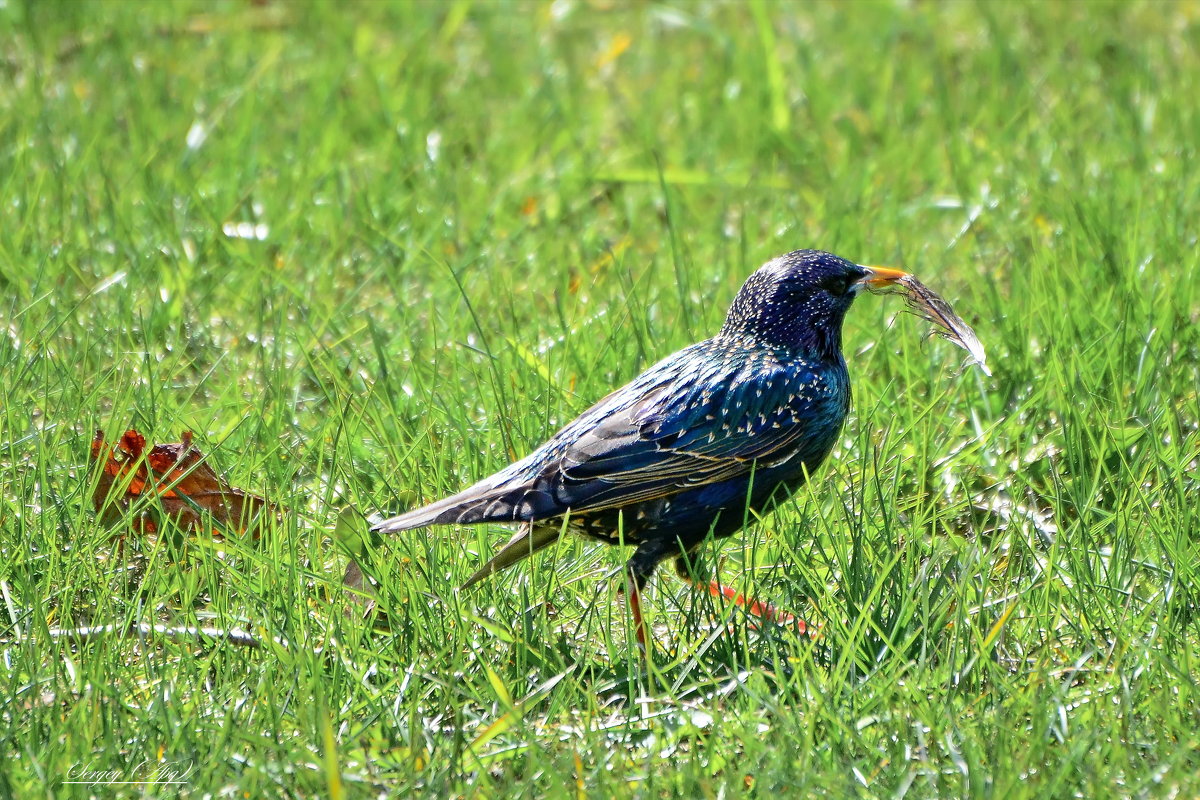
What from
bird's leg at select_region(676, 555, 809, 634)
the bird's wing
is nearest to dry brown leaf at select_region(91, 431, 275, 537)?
the bird's wing

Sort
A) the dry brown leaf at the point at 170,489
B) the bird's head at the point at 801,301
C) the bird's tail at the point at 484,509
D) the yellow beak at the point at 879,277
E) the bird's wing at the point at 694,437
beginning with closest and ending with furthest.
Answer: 1. the bird's tail at the point at 484,509
2. the bird's wing at the point at 694,437
3. the dry brown leaf at the point at 170,489
4. the bird's head at the point at 801,301
5. the yellow beak at the point at 879,277

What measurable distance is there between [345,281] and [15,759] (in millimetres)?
2740

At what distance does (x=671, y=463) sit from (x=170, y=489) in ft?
4.22

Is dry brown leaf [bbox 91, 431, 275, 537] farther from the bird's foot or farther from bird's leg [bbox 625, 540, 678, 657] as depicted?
the bird's foot

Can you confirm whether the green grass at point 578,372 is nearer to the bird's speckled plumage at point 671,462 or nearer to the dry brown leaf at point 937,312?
the bird's speckled plumage at point 671,462

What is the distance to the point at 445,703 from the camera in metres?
3.21

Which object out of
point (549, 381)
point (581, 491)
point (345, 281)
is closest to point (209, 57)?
point (345, 281)

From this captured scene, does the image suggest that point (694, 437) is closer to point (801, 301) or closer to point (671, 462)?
point (671, 462)

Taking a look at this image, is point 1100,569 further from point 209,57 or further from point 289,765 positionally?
point 209,57

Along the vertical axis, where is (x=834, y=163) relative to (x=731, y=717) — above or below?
above

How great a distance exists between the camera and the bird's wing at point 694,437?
357cm

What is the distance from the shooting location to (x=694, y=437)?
11.9 ft

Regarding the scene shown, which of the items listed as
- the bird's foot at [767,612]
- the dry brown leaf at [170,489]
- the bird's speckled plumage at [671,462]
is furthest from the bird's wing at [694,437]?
the dry brown leaf at [170,489]

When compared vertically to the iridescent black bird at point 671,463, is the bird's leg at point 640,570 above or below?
below
